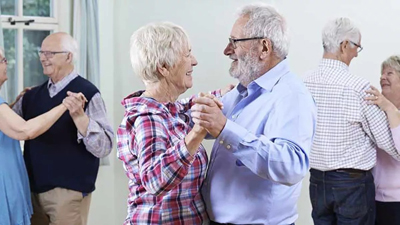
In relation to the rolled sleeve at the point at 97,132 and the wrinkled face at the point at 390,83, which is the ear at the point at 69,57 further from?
the wrinkled face at the point at 390,83

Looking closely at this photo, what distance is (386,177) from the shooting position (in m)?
3.30

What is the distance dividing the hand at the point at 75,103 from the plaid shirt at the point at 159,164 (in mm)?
1118

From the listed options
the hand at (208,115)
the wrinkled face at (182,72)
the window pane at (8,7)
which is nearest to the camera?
the hand at (208,115)

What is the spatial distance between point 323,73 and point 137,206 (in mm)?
1616

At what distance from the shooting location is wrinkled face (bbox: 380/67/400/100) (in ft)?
11.0

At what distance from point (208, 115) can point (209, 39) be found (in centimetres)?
276

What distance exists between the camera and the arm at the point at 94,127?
328cm

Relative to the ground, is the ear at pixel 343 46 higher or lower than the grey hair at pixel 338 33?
lower

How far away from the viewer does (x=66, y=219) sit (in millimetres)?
3404

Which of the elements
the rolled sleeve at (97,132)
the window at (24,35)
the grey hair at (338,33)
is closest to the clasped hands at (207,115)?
the rolled sleeve at (97,132)

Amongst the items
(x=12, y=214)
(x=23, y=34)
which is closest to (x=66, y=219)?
(x=12, y=214)

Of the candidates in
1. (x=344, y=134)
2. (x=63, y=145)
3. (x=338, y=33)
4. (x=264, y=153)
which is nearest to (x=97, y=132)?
(x=63, y=145)

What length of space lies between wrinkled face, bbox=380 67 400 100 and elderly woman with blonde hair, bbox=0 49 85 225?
1.68m

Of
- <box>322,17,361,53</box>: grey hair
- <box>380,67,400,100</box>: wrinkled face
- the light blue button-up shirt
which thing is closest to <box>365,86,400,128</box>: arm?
<box>380,67,400,100</box>: wrinkled face
